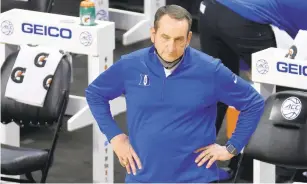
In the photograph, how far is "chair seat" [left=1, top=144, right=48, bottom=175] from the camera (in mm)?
6301

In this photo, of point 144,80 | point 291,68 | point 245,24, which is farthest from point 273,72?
point 144,80

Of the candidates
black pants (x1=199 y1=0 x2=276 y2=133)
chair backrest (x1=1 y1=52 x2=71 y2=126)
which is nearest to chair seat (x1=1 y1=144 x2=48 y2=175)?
chair backrest (x1=1 y1=52 x2=71 y2=126)

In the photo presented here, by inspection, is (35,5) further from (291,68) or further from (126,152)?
(126,152)

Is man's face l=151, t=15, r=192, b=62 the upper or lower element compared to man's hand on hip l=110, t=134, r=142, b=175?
upper

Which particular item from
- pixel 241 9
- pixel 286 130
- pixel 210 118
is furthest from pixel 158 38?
pixel 241 9

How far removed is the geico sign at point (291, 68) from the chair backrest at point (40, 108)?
1290 mm

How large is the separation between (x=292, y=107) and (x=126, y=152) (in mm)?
1262

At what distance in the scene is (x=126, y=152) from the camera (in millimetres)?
4879

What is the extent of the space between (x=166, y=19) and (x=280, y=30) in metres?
2.16

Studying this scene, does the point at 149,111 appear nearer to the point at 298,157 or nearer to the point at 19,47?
the point at 298,157

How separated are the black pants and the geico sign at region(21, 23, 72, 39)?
0.90 meters

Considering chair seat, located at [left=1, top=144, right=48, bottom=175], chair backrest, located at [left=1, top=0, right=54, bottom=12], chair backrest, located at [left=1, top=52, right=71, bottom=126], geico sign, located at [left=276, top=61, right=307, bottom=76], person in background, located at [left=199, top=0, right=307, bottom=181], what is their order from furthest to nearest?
chair backrest, located at [left=1, top=0, right=54, bottom=12]
person in background, located at [left=199, top=0, right=307, bottom=181]
chair backrest, located at [left=1, top=52, right=71, bottom=126]
chair seat, located at [left=1, top=144, right=48, bottom=175]
geico sign, located at [left=276, top=61, right=307, bottom=76]

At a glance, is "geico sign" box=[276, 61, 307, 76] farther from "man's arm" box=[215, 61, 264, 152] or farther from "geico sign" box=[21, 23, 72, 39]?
"geico sign" box=[21, 23, 72, 39]

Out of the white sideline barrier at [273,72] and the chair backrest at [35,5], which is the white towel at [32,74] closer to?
the white sideline barrier at [273,72]
